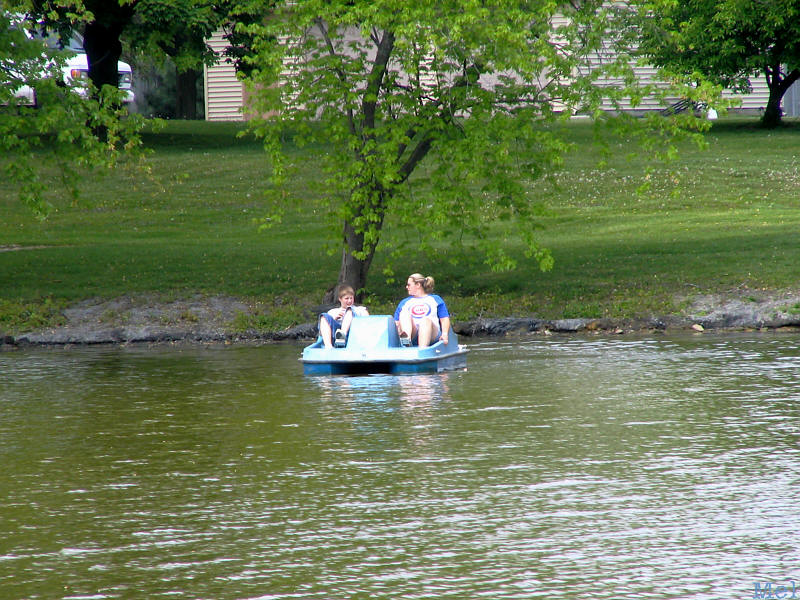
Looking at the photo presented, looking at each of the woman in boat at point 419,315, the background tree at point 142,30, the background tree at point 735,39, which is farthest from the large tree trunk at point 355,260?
the background tree at point 735,39

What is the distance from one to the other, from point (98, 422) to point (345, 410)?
261cm

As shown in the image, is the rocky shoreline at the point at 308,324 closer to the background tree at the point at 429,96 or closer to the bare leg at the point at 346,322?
the background tree at the point at 429,96

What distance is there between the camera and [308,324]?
23203 millimetres

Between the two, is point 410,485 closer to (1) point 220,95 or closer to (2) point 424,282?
(2) point 424,282

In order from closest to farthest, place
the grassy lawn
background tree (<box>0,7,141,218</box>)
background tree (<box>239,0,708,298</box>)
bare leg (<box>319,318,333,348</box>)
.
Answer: bare leg (<box>319,318,333,348</box>) → background tree (<box>239,0,708,298</box>) → background tree (<box>0,7,141,218</box>) → the grassy lawn

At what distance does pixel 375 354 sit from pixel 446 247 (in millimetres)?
13543

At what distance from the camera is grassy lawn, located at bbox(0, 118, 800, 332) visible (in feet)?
79.9

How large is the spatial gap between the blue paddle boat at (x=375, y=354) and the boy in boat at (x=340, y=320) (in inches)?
10.9

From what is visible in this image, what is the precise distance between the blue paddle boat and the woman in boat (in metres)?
0.42

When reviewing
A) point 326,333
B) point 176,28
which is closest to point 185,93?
point 176,28

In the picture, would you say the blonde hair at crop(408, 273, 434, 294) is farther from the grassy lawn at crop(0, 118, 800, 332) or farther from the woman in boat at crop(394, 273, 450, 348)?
the grassy lawn at crop(0, 118, 800, 332)

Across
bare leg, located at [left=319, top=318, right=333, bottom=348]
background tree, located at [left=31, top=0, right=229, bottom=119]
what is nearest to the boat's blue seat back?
bare leg, located at [left=319, top=318, right=333, bottom=348]

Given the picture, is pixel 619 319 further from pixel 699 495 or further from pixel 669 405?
pixel 699 495

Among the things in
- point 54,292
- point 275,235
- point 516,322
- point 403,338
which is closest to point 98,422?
point 403,338
